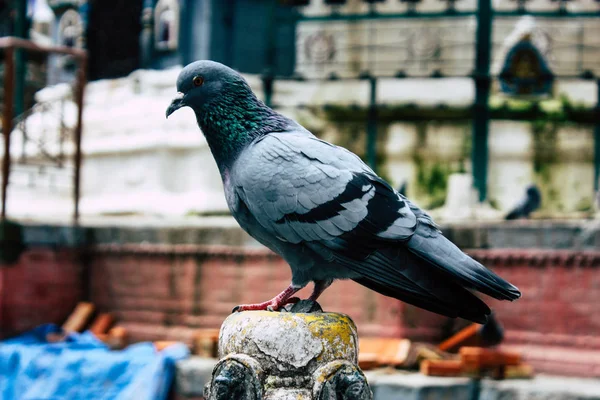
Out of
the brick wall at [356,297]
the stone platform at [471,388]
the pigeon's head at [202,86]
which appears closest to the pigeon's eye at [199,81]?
the pigeon's head at [202,86]

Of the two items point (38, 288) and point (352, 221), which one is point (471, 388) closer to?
point (352, 221)

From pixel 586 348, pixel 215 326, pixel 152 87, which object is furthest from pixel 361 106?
pixel 586 348

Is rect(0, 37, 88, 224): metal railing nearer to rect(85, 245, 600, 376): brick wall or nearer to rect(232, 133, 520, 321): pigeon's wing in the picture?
rect(85, 245, 600, 376): brick wall

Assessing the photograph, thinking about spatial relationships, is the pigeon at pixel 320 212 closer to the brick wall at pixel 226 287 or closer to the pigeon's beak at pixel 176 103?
the pigeon's beak at pixel 176 103

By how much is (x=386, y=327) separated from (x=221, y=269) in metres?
1.81

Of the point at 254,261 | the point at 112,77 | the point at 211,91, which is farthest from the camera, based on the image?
the point at 112,77

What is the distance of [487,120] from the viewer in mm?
10602

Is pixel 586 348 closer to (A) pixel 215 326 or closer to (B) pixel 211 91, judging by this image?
(A) pixel 215 326

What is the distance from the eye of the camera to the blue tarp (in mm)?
7980

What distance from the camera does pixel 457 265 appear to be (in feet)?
10.8

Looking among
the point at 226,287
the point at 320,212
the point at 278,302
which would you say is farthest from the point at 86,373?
the point at 320,212

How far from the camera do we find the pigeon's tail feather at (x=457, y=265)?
320 cm

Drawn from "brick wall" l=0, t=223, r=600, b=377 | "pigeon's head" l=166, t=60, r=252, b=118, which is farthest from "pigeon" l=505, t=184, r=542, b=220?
"pigeon's head" l=166, t=60, r=252, b=118

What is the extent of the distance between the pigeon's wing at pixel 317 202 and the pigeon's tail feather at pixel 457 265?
0.06 metres
